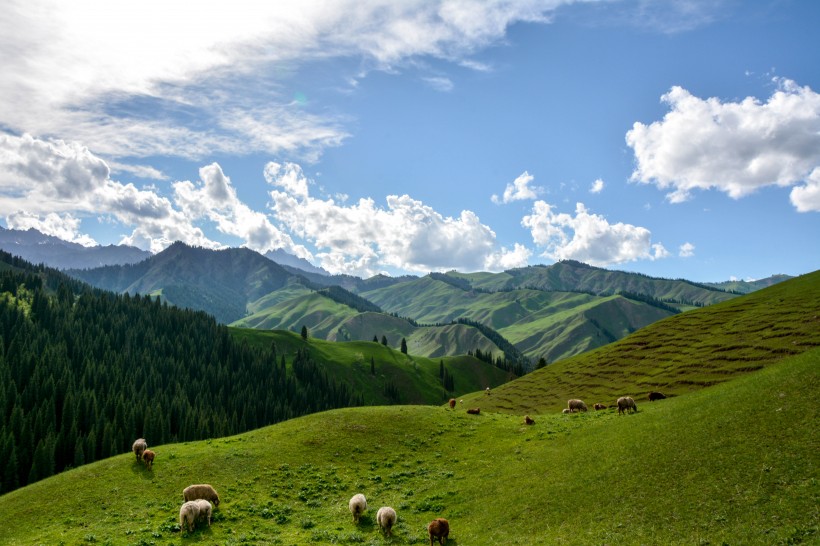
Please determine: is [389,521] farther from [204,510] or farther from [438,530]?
[204,510]

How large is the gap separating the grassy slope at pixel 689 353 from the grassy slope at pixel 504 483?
27510mm

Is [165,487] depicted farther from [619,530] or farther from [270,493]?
[619,530]

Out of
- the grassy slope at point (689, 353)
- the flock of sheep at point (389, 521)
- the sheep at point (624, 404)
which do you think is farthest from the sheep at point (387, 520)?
the grassy slope at point (689, 353)

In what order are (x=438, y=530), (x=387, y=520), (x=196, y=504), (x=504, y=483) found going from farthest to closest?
(x=504, y=483), (x=196, y=504), (x=387, y=520), (x=438, y=530)

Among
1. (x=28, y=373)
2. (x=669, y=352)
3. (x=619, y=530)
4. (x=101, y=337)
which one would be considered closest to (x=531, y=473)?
(x=619, y=530)

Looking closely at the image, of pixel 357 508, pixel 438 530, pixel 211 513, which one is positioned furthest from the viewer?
pixel 211 513

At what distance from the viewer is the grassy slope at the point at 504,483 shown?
2327 centimetres

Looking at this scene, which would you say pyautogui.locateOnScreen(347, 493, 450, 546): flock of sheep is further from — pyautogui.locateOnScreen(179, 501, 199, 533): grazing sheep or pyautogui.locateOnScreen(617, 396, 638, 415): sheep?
pyautogui.locateOnScreen(617, 396, 638, 415): sheep

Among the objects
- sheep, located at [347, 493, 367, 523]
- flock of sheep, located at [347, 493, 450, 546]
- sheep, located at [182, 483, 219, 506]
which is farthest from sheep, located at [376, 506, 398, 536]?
sheep, located at [182, 483, 219, 506]

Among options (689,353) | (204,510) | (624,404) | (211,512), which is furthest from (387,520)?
(689,353)

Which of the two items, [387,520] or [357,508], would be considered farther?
[357,508]

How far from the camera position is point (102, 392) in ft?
416

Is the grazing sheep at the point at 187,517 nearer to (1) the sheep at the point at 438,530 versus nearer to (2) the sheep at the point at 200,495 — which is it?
(2) the sheep at the point at 200,495

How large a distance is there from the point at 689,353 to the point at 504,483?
201 feet
